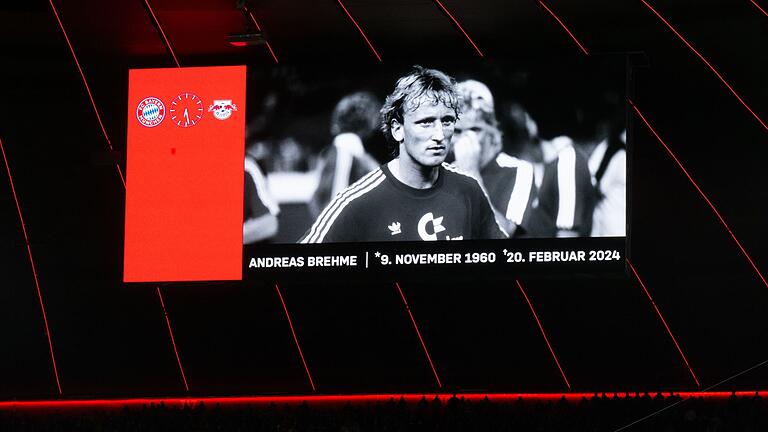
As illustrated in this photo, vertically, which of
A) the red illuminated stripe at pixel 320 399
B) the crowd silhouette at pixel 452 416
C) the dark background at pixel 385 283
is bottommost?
the crowd silhouette at pixel 452 416

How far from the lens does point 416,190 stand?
26.2 feet

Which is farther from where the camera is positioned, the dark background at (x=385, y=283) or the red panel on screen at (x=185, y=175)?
the dark background at (x=385, y=283)

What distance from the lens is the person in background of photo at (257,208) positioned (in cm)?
806

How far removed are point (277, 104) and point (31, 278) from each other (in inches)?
125

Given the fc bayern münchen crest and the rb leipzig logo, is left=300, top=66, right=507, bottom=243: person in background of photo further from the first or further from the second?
the fc bayern münchen crest

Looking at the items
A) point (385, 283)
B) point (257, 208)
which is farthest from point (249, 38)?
point (385, 283)

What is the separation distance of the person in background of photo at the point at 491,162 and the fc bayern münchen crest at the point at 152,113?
2.06m

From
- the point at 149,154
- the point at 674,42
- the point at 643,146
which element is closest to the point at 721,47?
the point at 674,42

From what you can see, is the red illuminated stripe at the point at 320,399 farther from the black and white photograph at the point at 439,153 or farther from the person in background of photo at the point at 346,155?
the person in background of photo at the point at 346,155

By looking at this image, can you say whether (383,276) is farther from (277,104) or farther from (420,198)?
(277,104)

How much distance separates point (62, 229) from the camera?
33.1 ft

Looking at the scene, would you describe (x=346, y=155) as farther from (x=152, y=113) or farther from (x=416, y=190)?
(x=152, y=113)

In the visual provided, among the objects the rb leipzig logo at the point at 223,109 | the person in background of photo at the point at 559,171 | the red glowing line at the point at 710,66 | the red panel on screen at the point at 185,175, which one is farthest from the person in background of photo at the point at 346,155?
the red glowing line at the point at 710,66

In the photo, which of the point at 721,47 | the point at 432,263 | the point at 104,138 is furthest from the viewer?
the point at 104,138
